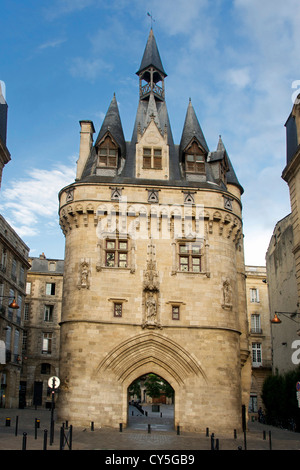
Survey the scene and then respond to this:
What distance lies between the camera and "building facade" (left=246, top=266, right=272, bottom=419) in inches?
1613

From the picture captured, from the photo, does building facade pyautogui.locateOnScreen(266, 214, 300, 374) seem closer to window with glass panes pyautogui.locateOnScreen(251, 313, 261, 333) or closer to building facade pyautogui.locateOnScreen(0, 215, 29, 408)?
window with glass panes pyautogui.locateOnScreen(251, 313, 261, 333)

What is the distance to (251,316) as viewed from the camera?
43625 mm

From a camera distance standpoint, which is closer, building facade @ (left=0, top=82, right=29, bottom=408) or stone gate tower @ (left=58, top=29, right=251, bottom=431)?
stone gate tower @ (left=58, top=29, right=251, bottom=431)

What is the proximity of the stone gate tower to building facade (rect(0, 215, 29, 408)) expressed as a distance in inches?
465

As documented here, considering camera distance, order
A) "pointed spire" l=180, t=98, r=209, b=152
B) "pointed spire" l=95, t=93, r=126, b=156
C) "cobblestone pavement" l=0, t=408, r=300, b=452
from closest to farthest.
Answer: "cobblestone pavement" l=0, t=408, r=300, b=452
"pointed spire" l=95, t=93, r=126, b=156
"pointed spire" l=180, t=98, r=209, b=152

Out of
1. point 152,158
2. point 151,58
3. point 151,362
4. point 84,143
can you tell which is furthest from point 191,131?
point 151,362

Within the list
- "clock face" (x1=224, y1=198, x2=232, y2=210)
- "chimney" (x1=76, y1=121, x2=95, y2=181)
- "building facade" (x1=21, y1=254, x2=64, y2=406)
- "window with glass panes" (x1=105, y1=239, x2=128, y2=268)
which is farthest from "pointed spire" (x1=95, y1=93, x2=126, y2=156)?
"building facade" (x1=21, y1=254, x2=64, y2=406)

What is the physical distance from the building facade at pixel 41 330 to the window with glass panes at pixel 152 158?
80.6 ft

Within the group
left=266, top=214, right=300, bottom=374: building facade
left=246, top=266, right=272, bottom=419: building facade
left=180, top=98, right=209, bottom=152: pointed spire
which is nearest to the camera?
left=180, top=98, right=209, bottom=152: pointed spire

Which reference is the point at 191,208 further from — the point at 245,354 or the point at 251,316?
the point at 251,316

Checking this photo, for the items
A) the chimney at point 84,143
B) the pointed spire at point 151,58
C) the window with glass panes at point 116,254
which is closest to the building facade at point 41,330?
the chimney at point 84,143

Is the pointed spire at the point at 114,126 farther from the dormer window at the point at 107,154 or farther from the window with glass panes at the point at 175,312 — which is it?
the window with glass panes at the point at 175,312

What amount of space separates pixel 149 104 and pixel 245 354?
49.1 feet

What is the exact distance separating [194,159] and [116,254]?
6952mm
